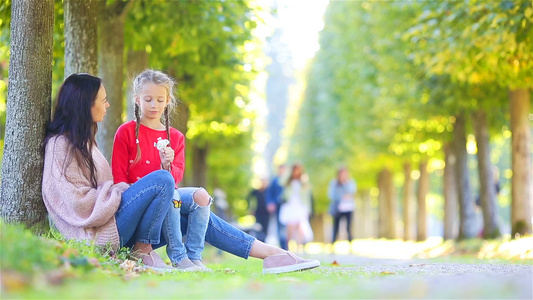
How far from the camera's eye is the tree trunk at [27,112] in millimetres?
7012

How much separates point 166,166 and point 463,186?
49.3 feet

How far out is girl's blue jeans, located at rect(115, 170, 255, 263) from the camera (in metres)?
6.40

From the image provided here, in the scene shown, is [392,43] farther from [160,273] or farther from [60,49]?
[160,273]

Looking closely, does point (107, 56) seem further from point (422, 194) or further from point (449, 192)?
point (422, 194)

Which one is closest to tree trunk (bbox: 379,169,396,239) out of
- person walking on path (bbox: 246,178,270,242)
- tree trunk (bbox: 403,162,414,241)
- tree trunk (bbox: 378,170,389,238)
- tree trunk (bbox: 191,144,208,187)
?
tree trunk (bbox: 378,170,389,238)

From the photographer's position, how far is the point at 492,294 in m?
4.18

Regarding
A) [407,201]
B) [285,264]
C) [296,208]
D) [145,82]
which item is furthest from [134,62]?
[407,201]

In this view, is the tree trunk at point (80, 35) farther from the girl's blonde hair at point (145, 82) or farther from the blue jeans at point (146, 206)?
the blue jeans at point (146, 206)

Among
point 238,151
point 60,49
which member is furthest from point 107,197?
point 238,151

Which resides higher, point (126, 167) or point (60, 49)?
point (60, 49)

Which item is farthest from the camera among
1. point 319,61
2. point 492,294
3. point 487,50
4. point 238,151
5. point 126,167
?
point 319,61

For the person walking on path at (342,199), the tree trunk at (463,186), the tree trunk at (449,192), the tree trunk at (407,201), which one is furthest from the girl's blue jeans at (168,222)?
the tree trunk at (407,201)

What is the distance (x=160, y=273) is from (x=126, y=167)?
1.25m

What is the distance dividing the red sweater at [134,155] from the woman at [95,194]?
0.54 feet
